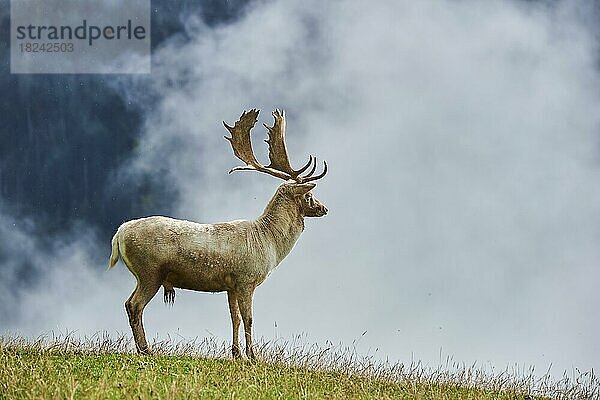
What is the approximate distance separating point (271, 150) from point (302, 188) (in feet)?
2.94

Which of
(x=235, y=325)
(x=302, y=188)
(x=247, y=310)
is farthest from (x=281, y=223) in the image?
(x=235, y=325)

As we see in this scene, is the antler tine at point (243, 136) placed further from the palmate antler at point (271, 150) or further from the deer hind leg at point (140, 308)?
the deer hind leg at point (140, 308)

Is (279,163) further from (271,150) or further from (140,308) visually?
(140,308)

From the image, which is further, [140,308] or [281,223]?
[281,223]

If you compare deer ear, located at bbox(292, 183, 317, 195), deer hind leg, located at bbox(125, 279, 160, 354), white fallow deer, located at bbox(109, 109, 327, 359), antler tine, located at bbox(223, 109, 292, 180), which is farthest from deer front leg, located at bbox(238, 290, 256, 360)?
antler tine, located at bbox(223, 109, 292, 180)

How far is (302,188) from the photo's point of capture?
497 inches

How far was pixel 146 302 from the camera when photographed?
464 inches

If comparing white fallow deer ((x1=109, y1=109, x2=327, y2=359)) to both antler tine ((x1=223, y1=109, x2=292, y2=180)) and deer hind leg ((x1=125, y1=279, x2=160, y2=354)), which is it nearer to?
deer hind leg ((x1=125, y1=279, x2=160, y2=354))

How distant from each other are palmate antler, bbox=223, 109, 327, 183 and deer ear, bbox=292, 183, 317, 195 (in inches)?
8.0

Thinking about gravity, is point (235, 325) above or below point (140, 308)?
below

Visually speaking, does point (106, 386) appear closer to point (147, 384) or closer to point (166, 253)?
point (147, 384)

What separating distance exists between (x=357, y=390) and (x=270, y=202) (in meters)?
3.33

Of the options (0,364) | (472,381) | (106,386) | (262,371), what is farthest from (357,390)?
(0,364)

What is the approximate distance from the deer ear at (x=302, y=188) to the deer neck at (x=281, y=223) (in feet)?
0.52
